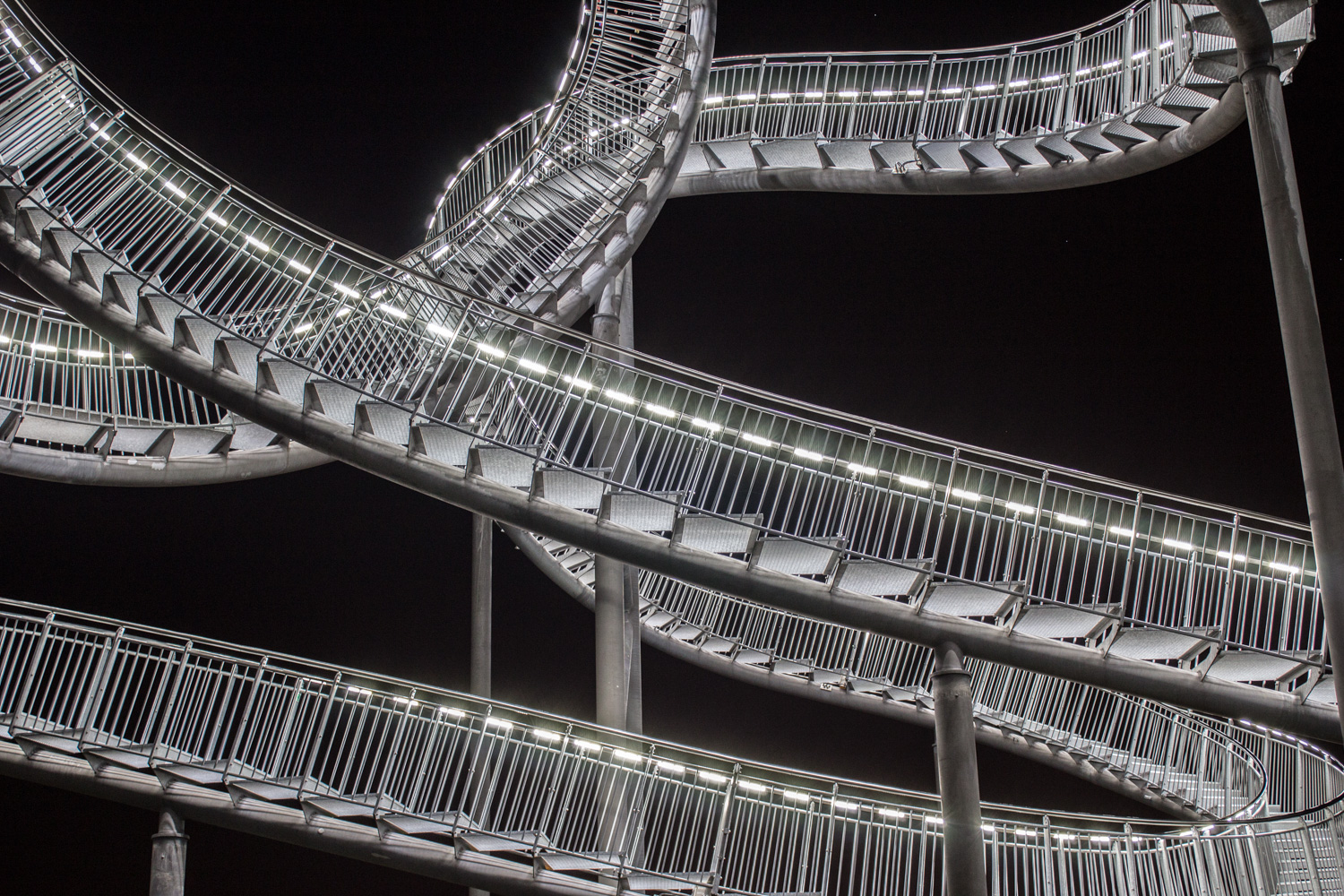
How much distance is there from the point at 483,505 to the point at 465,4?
59.3ft

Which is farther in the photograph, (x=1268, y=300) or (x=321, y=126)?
(x=321, y=126)

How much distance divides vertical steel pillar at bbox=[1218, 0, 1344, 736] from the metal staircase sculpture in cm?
155

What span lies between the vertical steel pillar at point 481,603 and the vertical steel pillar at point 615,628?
2.92 m

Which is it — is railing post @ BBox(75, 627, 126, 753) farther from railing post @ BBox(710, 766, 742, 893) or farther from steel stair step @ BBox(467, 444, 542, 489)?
railing post @ BBox(710, 766, 742, 893)

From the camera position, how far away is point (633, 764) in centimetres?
1366

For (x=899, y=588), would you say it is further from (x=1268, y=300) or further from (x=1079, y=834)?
(x=1268, y=300)

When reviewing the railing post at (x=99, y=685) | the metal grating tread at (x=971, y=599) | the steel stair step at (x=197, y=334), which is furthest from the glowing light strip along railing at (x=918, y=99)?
the metal grating tread at (x=971, y=599)

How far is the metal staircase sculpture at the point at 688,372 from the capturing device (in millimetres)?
11219

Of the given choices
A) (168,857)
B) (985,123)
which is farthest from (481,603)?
(985,123)

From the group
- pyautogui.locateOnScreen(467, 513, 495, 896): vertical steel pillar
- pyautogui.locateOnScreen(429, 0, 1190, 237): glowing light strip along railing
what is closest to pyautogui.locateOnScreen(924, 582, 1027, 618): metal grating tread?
pyautogui.locateOnScreen(467, 513, 495, 896): vertical steel pillar

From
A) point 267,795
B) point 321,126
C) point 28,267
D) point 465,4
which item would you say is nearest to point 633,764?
point 267,795

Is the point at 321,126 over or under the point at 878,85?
under

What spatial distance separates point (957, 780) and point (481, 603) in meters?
9.75

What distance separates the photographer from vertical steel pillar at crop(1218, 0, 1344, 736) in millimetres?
8938
